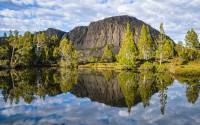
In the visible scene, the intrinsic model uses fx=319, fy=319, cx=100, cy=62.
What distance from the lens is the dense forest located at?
133 m

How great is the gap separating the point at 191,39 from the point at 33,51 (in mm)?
79919

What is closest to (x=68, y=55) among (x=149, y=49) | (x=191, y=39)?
(x=149, y=49)

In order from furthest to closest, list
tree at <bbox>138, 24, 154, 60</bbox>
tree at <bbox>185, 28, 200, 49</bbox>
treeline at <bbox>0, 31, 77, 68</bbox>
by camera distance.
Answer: tree at <bbox>185, 28, 200, 49</bbox> → tree at <bbox>138, 24, 154, 60</bbox> → treeline at <bbox>0, 31, 77, 68</bbox>

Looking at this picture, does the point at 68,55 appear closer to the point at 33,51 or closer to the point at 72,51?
the point at 72,51

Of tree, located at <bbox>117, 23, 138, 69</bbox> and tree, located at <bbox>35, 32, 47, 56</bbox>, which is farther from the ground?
tree, located at <bbox>35, 32, 47, 56</bbox>

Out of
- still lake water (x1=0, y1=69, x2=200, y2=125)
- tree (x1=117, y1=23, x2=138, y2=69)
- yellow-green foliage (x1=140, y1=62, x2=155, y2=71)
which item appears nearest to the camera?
still lake water (x1=0, y1=69, x2=200, y2=125)

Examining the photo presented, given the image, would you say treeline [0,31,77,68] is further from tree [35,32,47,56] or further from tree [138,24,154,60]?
tree [138,24,154,60]

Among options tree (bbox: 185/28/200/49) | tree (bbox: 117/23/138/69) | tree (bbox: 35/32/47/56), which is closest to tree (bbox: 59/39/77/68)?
tree (bbox: 35/32/47/56)

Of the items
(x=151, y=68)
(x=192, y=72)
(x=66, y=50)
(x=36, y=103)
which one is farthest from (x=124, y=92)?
(x=66, y=50)

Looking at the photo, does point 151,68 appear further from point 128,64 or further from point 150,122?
point 150,122

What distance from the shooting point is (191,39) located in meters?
161

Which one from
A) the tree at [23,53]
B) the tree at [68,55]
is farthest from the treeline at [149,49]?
the tree at [23,53]

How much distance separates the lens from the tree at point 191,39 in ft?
529

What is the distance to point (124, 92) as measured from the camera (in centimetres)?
5631
